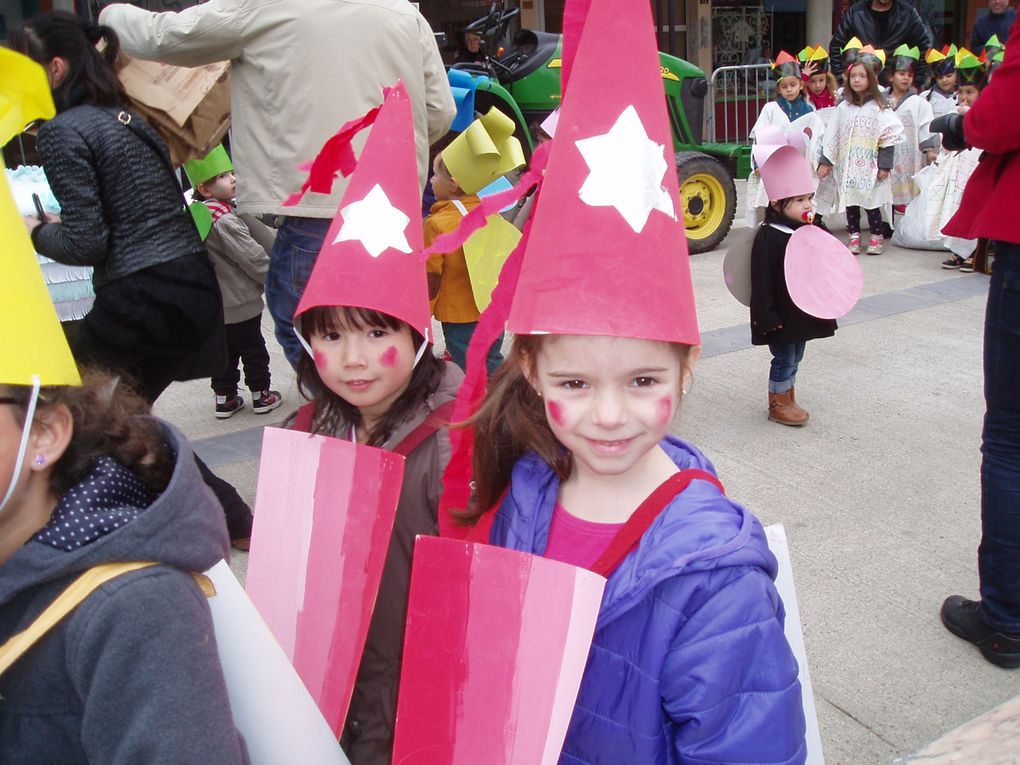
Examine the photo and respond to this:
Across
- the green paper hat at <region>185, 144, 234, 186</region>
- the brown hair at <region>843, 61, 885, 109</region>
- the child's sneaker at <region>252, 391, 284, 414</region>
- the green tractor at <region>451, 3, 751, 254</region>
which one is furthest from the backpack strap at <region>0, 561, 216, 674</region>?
the brown hair at <region>843, 61, 885, 109</region>

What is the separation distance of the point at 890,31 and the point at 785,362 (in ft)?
22.5

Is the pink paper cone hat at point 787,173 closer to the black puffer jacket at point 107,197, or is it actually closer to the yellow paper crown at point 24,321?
the black puffer jacket at point 107,197

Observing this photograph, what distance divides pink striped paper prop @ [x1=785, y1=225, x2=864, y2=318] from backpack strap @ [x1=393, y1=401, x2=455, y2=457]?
1.75 meters

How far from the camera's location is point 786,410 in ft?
13.6

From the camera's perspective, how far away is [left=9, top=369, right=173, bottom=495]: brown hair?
117 centimetres

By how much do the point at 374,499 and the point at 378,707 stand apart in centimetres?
45

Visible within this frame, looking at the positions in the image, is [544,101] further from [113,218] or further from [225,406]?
[113,218]

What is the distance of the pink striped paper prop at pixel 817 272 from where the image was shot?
3.14 metres

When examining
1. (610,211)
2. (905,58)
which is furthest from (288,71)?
(905,58)

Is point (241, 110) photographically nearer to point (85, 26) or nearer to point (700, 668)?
point (85, 26)

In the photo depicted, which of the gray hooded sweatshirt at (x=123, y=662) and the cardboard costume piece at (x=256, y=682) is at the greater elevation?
the gray hooded sweatshirt at (x=123, y=662)

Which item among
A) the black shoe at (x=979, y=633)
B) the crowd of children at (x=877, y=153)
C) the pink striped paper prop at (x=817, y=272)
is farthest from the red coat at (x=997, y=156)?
the crowd of children at (x=877, y=153)

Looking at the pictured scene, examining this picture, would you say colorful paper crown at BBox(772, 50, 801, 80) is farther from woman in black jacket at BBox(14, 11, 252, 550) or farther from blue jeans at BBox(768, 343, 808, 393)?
woman in black jacket at BBox(14, 11, 252, 550)

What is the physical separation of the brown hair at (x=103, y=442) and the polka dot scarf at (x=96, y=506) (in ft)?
0.05
